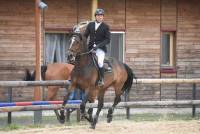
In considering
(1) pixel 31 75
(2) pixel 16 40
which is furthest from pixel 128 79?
(2) pixel 16 40

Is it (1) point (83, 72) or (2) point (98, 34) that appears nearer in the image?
(1) point (83, 72)

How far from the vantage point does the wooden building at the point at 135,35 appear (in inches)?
826

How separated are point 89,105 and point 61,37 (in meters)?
6.18

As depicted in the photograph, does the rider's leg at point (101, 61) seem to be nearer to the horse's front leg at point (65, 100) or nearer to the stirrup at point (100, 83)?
the stirrup at point (100, 83)

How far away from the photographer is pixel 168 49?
2364 centimetres

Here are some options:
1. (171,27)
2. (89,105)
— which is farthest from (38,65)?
(171,27)

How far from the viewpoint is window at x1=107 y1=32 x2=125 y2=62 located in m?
22.6

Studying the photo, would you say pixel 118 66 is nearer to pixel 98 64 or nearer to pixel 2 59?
pixel 98 64

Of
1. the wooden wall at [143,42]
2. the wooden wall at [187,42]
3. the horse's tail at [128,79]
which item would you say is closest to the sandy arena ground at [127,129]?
the horse's tail at [128,79]

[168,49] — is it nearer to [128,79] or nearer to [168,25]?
[168,25]

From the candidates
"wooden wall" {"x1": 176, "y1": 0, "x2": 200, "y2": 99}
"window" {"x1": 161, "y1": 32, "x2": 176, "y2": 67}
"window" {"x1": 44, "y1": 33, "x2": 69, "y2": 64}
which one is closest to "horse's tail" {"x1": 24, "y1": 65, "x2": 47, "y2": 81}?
"window" {"x1": 44, "y1": 33, "x2": 69, "y2": 64}

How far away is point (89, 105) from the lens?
1620 cm

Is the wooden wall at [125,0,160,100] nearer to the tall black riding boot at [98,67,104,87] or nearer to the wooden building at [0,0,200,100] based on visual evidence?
the wooden building at [0,0,200,100]

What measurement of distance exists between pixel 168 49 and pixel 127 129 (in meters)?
8.86
